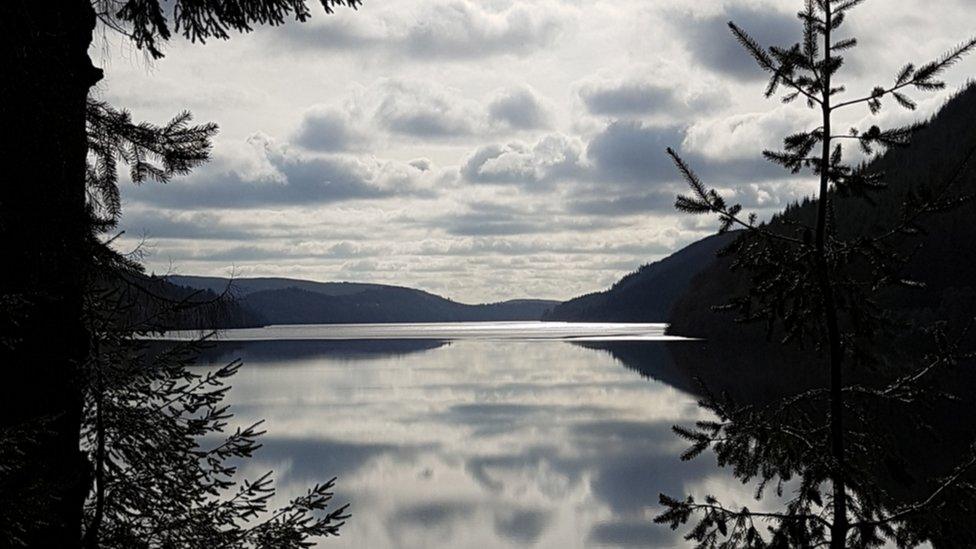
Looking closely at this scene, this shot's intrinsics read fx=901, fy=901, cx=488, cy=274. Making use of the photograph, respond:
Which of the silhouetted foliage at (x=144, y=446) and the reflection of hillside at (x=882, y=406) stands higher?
the silhouetted foliage at (x=144, y=446)

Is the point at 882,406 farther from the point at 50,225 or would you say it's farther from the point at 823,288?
the point at 50,225

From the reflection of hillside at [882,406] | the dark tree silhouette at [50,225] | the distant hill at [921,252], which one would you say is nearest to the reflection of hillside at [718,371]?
the reflection of hillside at [882,406]

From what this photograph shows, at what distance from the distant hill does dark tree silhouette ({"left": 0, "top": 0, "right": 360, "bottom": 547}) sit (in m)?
47.7

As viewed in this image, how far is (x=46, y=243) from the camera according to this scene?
18.8ft

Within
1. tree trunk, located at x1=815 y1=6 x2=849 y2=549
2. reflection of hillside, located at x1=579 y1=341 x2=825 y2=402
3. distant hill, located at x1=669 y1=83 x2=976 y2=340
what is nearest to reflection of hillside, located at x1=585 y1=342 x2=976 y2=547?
reflection of hillside, located at x1=579 y1=341 x2=825 y2=402

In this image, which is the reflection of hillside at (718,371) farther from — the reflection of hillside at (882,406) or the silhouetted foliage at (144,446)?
the silhouetted foliage at (144,446)

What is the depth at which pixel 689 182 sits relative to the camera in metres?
7.17

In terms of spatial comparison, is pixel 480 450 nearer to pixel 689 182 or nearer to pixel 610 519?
pixel 610 519

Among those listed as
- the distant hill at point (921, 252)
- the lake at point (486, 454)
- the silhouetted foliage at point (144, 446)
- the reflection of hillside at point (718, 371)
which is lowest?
the lake at point (486, 454)

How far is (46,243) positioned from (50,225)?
12 cm

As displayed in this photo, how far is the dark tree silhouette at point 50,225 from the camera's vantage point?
217 inches

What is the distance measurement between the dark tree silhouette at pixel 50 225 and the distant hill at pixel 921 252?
47.7 meters

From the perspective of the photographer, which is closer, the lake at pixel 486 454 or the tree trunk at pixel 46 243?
the tree trunk at pixel 46 243

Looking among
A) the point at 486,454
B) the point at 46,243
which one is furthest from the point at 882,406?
the point at 486,454
